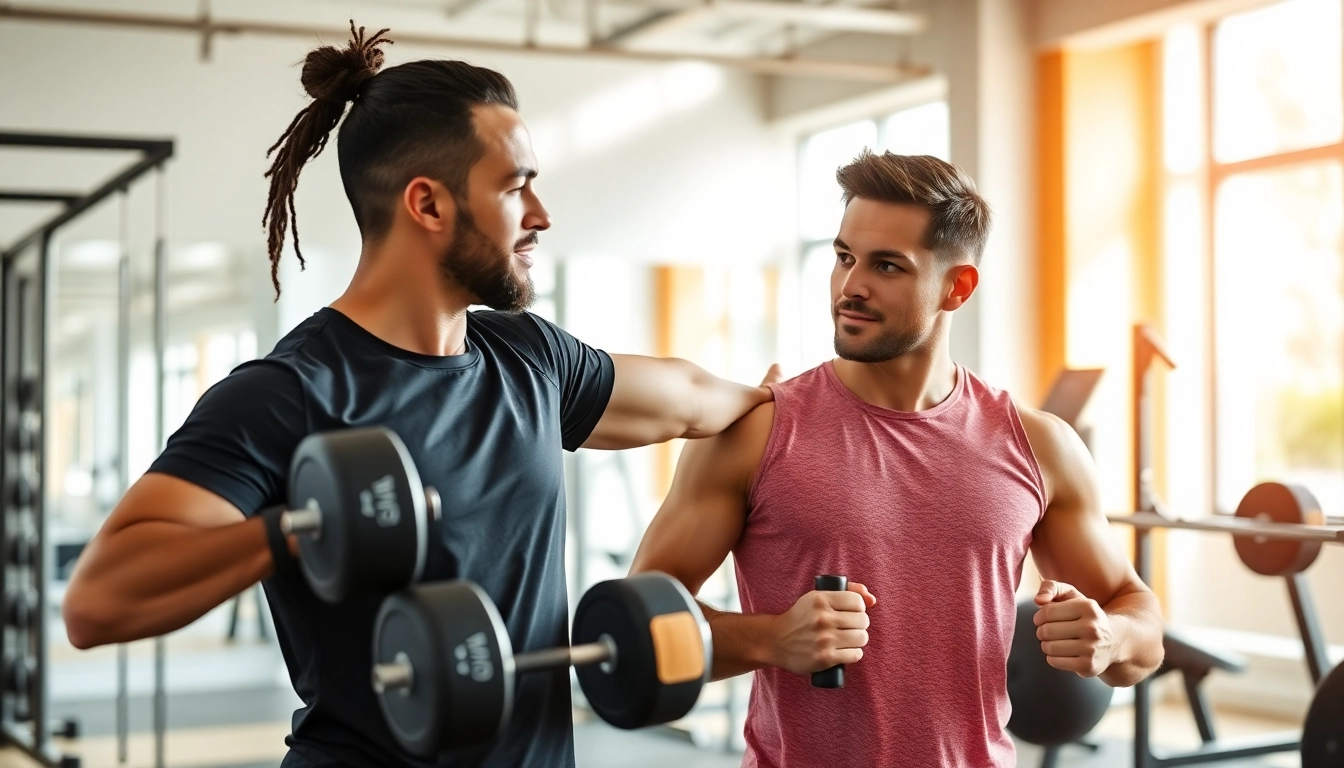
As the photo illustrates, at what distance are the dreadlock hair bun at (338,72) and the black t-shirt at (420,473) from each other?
32 cm

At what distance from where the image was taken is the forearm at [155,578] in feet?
4.50

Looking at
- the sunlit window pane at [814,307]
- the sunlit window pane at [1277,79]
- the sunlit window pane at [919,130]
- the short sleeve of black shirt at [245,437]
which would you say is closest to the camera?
the short sleeve of black shirt at [245,437]

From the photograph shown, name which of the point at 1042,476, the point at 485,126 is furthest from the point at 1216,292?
the point at 485,126

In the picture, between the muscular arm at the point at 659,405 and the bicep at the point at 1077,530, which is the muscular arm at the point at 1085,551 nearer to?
the bicep at the point at 1077,530

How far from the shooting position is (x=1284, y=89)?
6438 millimetres

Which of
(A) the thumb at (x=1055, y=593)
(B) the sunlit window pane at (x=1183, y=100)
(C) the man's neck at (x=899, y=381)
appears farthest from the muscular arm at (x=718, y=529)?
(B) the sunlit window pane at (x=1183, y=100)

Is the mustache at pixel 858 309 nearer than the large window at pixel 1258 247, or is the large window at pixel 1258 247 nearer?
the mustache at pixel 858 309

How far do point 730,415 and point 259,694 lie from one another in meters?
5.34

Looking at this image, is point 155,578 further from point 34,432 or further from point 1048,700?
point 34,432

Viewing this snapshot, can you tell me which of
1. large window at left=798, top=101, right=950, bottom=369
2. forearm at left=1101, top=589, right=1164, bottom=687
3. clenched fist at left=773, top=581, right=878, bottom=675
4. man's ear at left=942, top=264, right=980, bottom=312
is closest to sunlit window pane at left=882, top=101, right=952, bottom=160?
large window at left=798, top=101, right=950, bottom=369

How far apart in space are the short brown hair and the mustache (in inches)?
5.4

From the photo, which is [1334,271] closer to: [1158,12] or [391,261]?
[1158,12]

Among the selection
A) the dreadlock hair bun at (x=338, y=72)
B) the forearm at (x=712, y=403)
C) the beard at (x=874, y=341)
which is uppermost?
the dreadlock hair bun at (x=338, y=72)

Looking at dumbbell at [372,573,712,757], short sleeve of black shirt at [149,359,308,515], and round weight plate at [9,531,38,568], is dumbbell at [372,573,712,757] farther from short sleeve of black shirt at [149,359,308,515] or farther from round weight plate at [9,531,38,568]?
round weight plate at [9,531,38,568]
